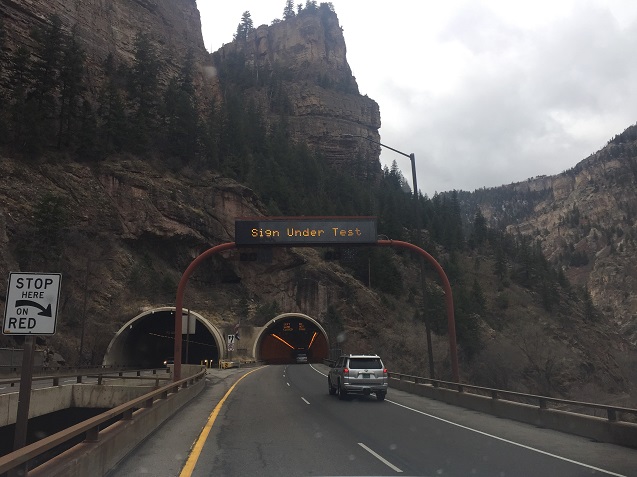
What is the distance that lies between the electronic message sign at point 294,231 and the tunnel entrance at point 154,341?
28.5m

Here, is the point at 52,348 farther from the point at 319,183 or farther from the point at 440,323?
the point at 319,183

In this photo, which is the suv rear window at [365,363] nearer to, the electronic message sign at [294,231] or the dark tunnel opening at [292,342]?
the electronic message sign at [294,231]

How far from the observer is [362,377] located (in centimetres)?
2072

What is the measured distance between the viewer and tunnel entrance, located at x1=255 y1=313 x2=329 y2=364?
7360 centimetres

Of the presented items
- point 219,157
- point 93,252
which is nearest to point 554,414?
point 93,252

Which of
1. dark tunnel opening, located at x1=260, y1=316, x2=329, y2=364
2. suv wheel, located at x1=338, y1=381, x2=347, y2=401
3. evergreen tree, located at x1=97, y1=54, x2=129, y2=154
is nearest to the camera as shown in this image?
suv wheel, located at x1=338, y1=381, x2=347, y2=401

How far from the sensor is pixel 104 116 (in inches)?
2835

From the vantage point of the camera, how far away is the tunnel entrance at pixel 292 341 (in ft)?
241

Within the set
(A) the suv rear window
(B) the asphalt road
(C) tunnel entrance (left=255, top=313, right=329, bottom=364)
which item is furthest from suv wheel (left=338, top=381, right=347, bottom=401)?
(C) tunnel entrance (left=255, top=313, right=329, bottom=364)

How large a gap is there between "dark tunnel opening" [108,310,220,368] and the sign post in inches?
1744

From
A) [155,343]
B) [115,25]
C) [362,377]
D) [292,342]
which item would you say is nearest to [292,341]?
[292,342]

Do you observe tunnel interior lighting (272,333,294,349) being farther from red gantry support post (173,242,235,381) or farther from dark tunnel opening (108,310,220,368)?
red gantry support post (173,242,235,381)

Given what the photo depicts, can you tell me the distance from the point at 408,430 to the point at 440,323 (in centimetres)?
7077

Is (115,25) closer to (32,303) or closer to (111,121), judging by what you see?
(111,121)
